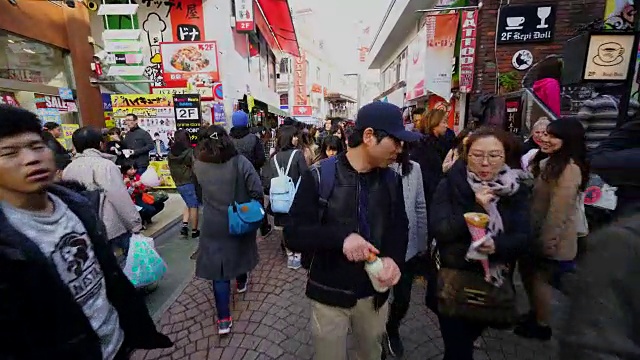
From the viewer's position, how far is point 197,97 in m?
8.16

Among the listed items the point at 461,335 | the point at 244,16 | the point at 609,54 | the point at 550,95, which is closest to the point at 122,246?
the point at 461,335

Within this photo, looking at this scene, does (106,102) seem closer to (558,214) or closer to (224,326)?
(224,326)

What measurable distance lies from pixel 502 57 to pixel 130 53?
10188 mm

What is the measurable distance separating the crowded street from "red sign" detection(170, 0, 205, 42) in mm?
4218

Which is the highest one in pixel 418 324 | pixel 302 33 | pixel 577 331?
pixel 302 33

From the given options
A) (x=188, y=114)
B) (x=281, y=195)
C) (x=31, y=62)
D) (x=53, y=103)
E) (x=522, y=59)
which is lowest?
(x=281, y=195)

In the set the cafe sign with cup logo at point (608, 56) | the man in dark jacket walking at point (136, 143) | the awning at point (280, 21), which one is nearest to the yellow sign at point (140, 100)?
the man in dark jacket walking at point (136, 143)

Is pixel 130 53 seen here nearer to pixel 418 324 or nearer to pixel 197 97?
pixel 197 97

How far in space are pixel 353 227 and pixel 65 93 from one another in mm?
10365

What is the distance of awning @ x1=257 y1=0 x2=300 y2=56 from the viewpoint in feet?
49.7

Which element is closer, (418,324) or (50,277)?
(50,277)

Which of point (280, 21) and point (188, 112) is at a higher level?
point (280, 21)

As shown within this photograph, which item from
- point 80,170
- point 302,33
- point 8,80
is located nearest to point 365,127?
point 80,170

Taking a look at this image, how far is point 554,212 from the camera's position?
8.32 feet
